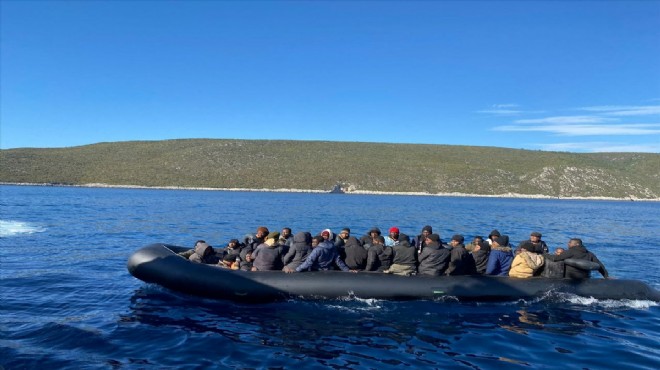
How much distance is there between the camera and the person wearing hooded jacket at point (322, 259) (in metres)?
12.5

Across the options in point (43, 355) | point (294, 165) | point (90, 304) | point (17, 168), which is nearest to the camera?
point (43, 355)

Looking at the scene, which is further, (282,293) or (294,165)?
(294,165)

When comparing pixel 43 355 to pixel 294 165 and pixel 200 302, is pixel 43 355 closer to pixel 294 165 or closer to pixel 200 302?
pixel 200 302

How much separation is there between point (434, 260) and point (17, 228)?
25.9 meters

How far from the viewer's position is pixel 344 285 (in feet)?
39.9

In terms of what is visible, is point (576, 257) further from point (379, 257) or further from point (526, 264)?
point (379, 257)

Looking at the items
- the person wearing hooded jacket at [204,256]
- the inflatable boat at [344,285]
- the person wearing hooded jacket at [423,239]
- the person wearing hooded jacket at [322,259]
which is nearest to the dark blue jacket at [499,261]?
the inflatable boat at [344,285]

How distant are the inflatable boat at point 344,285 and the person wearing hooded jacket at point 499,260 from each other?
0.52 meters

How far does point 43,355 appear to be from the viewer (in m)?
8.42

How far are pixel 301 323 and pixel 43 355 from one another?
5.02 m

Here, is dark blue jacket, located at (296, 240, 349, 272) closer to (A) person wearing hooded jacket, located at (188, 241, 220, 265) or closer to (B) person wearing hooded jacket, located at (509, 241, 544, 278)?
(A) person wearing hooded jacket, located at (188, 241, 220, 265)

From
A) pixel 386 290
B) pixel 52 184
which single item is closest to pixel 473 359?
pixel 386 290

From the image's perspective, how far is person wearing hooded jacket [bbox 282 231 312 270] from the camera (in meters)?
12.7

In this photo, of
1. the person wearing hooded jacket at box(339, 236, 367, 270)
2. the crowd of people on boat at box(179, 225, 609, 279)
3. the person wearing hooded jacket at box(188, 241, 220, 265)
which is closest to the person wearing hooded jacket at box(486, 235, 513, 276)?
the crowd of people on boat at box(179, 225, 609, 279)
